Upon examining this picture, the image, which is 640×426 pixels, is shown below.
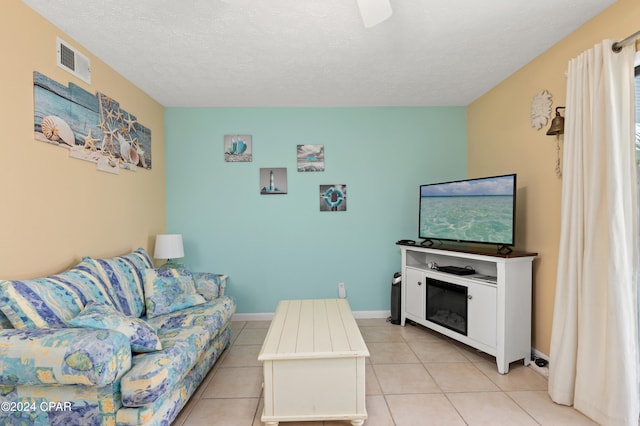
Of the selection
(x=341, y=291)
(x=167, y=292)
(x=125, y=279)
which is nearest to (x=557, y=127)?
(x=341, y=291)

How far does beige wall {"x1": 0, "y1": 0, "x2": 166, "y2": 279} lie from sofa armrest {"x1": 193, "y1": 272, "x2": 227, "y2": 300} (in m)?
0.73

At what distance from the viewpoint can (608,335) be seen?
1829 mm

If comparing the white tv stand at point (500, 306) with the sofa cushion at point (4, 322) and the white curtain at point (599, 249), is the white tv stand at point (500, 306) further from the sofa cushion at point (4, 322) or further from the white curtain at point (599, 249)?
the sofa cushion at point (4, 322)

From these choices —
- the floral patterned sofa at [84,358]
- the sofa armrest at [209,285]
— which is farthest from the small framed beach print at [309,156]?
the floral patterned sofa at [84,358]

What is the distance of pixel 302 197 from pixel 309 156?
1.59 ft

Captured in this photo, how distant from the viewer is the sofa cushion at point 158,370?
1.54m

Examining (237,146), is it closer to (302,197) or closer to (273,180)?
(273,180)

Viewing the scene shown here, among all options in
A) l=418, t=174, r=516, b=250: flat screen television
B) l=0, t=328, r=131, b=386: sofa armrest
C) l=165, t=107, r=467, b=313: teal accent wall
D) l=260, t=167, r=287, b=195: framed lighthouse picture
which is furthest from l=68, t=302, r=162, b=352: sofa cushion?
l=418, t=174, r=516, b=250: flat screen television

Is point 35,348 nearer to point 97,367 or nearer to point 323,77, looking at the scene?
point 97,367

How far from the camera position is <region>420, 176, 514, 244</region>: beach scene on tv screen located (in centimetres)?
265

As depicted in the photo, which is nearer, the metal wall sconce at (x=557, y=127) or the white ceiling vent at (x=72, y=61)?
the white ceiling vent at (x=72, y=61)

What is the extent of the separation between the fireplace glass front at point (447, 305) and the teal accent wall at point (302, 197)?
69 centimetres

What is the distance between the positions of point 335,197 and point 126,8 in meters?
2.51

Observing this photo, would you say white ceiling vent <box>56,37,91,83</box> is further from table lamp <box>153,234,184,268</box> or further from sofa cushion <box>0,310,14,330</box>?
sofa cushion <box>0,310,14,330</box>
